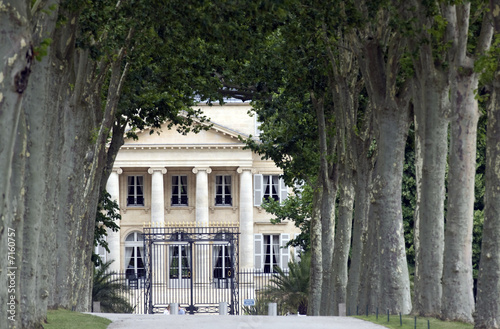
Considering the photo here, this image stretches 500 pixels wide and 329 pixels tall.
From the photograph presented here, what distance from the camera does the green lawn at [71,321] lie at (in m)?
16.2

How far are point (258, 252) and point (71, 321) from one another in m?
50.2

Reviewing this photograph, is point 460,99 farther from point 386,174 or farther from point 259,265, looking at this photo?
point 259,265

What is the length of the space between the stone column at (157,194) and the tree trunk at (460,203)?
5143cm

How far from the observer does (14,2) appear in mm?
9383

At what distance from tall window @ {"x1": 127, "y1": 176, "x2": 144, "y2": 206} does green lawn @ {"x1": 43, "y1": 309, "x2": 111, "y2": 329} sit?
49160 mm

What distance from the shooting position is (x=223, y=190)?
69688 mm

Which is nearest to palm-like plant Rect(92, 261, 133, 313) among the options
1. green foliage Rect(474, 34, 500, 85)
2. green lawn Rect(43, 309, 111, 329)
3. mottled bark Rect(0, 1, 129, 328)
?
mottled bark Rect(0, 1, 129, 328)

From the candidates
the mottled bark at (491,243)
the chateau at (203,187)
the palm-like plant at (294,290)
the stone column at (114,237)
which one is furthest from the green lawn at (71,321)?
the chateau at (203,187)

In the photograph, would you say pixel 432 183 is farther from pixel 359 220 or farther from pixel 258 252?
pixel 258 252

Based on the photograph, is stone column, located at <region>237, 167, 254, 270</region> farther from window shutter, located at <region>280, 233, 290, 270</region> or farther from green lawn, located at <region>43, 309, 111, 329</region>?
green lawn, located at <region>43, 309, 111, 329</region>

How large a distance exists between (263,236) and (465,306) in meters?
52.2

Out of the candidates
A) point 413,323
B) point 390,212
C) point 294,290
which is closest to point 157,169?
point 294,290

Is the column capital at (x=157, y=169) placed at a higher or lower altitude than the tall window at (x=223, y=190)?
higher

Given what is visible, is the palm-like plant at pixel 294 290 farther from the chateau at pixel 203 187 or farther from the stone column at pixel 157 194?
the stone column at pixel 157 194
